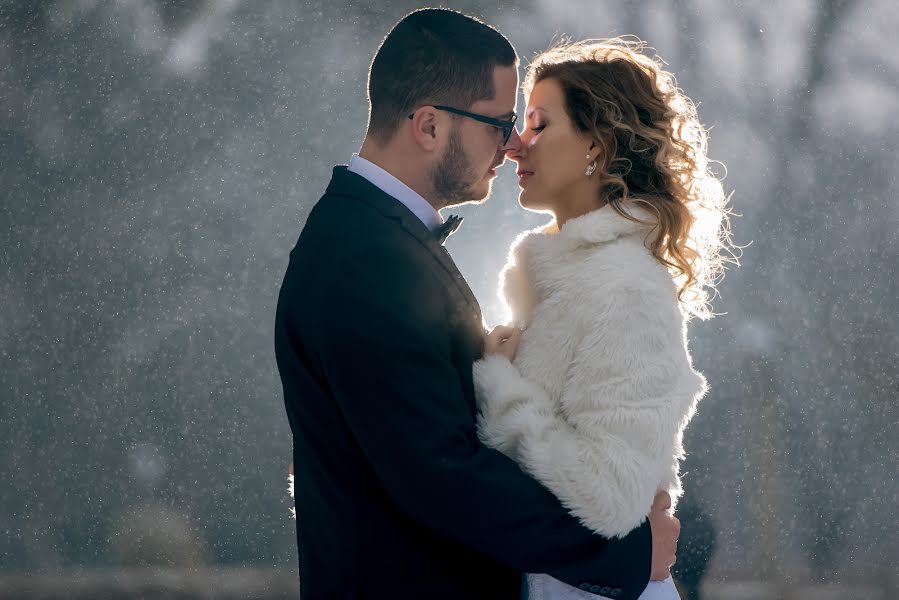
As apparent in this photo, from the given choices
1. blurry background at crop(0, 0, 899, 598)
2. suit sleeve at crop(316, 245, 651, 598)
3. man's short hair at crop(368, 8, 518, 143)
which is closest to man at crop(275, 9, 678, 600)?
suit sleeve at crop(316, 245, 651, 598)

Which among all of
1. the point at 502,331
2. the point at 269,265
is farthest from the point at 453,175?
the point at 269,265

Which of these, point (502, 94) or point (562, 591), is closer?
point (562, 591)

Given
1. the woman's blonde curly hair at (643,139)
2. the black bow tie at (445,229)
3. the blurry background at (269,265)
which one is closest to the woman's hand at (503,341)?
the black bow tie at (445,229)

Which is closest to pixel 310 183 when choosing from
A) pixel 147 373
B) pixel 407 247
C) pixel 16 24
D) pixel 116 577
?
pixel 147 373

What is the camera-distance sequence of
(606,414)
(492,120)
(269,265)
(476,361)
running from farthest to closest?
1. (269,265)
2. (492,120)
3. (476,361)
4. (606,414)

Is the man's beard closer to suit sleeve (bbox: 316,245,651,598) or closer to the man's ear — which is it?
the man's ear

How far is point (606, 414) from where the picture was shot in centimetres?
143

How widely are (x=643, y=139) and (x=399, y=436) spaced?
89 cm

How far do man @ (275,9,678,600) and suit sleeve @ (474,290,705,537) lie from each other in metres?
0.04

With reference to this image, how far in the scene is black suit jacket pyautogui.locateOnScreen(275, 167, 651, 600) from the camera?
1.31 m

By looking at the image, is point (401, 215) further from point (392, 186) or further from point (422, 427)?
point (422, 427)

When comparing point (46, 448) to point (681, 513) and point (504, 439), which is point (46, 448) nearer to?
point (681, 513)

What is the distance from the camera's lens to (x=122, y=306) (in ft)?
15.6

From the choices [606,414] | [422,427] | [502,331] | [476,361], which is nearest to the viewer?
[422,427]
